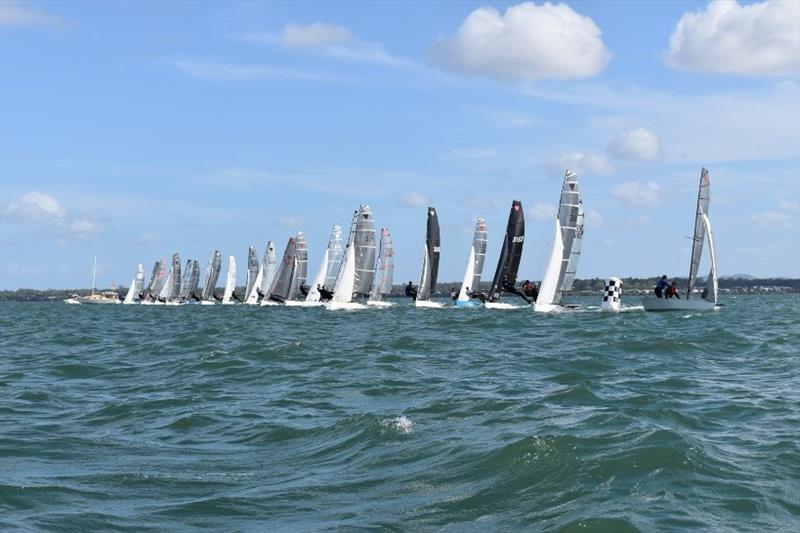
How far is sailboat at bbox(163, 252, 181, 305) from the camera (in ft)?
301

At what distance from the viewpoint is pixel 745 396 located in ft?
40.9

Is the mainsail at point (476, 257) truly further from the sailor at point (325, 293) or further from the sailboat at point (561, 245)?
the sailboat at point (561, 245)

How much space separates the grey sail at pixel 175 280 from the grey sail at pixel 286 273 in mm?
25356

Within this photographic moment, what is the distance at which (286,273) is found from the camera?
6806 centimetres

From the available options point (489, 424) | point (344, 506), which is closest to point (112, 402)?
point (489, 424)

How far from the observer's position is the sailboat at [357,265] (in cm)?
5272

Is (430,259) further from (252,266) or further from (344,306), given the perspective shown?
(252,266)

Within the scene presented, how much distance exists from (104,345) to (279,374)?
34.8 feet

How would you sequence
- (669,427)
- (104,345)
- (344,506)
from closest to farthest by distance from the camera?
(344,506) < (669,427) < (104,345)

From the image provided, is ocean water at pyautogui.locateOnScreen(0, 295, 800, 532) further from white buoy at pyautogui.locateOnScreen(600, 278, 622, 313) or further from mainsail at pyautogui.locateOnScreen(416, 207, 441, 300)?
mainsail at pyautogui.locateOnScreen(416, 207, 441, 300)

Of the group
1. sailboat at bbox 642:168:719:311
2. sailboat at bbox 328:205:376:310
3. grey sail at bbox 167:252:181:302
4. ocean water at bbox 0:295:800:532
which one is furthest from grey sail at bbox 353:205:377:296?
grey sail at bbox 167:252:181:302

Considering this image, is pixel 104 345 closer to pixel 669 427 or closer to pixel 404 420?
pixel 404 420

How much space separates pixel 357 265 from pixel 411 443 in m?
45.0

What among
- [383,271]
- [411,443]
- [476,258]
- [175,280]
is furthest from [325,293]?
[411,443]
